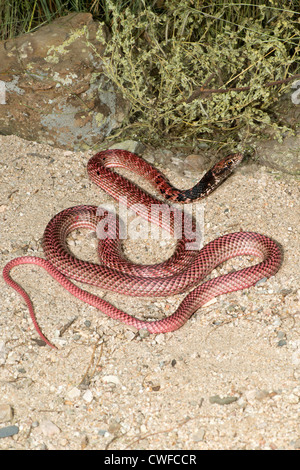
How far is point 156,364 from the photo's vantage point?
3.78m

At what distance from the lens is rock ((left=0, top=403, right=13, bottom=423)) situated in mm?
3375

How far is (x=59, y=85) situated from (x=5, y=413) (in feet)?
12.5

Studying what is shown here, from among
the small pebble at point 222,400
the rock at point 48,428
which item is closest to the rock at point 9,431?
the rock at point 48,428

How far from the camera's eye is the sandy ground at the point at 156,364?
3262 millimetres

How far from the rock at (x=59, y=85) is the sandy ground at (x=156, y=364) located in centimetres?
138

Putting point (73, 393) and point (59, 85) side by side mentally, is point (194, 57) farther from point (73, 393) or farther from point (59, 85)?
point (73, 393)

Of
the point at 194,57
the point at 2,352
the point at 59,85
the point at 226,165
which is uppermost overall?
the point at 194,57

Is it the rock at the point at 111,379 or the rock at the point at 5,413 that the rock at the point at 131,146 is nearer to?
the rock at the point at 111,379

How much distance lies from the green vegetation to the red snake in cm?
63

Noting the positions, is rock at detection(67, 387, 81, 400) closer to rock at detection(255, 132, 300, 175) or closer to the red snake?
the red snake

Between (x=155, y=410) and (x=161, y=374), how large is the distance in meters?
0.33

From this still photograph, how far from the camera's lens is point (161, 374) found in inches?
145
